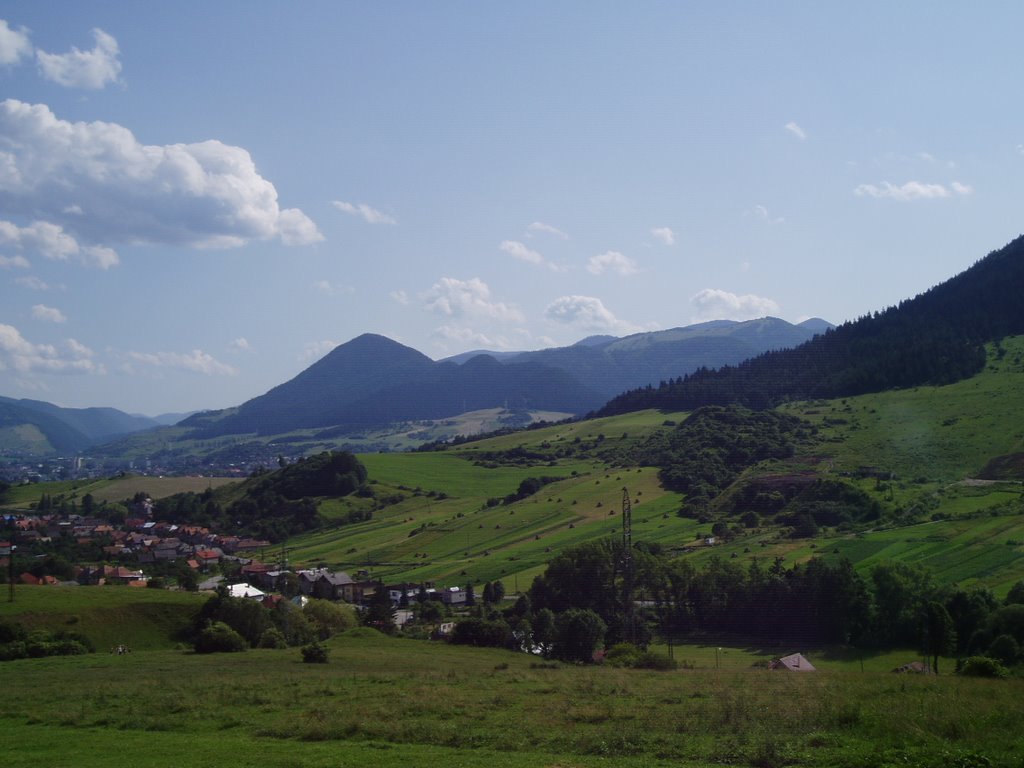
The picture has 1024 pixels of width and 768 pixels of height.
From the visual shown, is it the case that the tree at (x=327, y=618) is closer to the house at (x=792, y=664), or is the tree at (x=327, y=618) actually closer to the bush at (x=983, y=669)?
the house at (x=792, y=664)

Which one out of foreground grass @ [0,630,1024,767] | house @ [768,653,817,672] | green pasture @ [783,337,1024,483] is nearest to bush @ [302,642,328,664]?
foreground grass @ [0,630,1024,767]

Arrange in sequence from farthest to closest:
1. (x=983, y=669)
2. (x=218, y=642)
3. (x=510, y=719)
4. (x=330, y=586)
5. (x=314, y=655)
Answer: (x=330, y=586) → (x=218, y=642) → (x=314, y=655) → (x=983, y=669) → (x=510, y=719)

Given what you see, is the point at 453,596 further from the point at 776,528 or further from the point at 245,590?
the point at 776,528

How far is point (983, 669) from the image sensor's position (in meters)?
24.7

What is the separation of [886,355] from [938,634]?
124287mm

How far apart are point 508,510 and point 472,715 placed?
78421 millimetres

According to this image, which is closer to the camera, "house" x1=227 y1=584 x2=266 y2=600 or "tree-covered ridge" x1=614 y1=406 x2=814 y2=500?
"house" x1=227 y1=584 x2=266 y2=600

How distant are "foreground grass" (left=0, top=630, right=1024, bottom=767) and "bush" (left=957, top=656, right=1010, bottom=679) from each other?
7.13ft

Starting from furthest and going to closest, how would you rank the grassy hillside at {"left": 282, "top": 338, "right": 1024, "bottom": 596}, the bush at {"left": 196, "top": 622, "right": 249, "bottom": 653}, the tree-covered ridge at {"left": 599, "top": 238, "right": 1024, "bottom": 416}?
the tree-covered ridge at {"left": 599, "top": 238, "right": 1024, "bottom": 416} < the grassy hillside at {"left": 282, "top": 338, "right": 1024, "bottom": 596} < the bush at {"left": 196, "top": 622, "right": 249, "bottom": 653}

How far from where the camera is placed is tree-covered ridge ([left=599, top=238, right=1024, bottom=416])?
Answer: 443ft

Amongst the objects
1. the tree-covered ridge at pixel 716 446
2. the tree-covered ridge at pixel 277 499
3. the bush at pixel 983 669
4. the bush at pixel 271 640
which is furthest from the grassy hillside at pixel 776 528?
the bush at pixel 271 640

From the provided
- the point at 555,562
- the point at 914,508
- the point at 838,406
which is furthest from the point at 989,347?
the point at 555,562

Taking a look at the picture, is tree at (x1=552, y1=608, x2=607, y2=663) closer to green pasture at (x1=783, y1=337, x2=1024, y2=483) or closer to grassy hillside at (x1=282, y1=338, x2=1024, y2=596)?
grassy hillside at (x1=282, y1=338, x2=1024, y2=596)

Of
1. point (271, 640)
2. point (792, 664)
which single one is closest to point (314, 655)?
point (271, 640)
